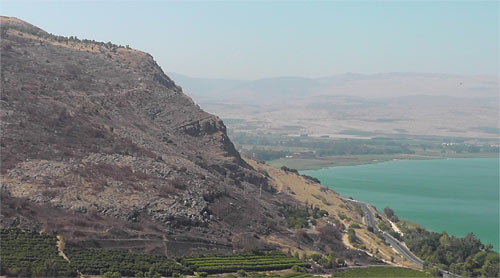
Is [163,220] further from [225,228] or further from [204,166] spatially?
[204,166]

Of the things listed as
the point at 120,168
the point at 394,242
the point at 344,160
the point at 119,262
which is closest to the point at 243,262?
the point at 119,262

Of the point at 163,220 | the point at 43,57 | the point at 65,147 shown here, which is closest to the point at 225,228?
the point at 163,220

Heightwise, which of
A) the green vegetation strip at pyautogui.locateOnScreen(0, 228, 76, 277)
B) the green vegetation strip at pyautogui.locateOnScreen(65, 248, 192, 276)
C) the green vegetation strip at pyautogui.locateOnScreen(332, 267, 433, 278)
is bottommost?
the green vegetation strip at pyautogui.locateOnScreen(332, 267, 433, 278)

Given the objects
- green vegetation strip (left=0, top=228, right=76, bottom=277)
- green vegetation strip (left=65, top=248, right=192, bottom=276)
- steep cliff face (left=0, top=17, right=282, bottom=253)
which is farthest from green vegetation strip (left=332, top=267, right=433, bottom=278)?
green vegetation strip (left=0, top=228, right=76, bottom=277)

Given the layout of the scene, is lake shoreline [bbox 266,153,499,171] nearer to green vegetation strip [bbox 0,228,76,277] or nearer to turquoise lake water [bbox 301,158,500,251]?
turquoise lake water [bbox 301,158,500,251]

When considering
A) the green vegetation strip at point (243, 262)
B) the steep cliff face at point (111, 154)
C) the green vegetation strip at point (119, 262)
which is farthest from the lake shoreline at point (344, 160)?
the green vegetation strip at point (119, 262)

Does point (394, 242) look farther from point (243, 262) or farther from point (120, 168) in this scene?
point (120, 168)
